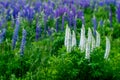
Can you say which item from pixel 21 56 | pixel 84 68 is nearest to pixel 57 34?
pixel 21 56

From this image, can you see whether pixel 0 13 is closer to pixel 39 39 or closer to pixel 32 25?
pixel 32 25

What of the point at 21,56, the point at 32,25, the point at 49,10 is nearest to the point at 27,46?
the point at 21,56

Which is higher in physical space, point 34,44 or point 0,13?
point 0,13

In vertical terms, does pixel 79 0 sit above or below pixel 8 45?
above

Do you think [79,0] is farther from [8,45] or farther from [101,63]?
[101,63]

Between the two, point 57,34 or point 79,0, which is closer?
point 57,34

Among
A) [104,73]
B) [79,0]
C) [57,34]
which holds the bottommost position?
[104,73]

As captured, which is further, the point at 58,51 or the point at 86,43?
the point at 58,51

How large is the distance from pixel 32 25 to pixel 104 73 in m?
3.94

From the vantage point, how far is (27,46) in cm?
827

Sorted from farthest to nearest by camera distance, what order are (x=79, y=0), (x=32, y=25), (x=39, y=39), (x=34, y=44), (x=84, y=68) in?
(x=79, y=0) < (x=32, y=25) < (x=39, y=39) < (x=34, y=44) < (x=84, y=68)

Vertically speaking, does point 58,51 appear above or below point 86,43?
below

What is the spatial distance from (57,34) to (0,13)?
7.59 ft

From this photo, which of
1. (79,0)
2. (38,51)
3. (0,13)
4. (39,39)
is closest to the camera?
(38,51)
